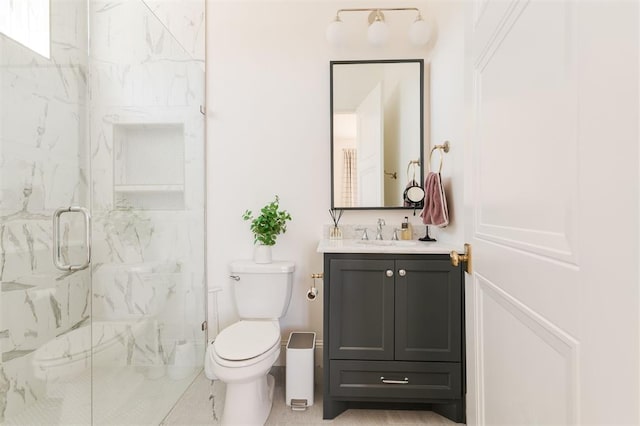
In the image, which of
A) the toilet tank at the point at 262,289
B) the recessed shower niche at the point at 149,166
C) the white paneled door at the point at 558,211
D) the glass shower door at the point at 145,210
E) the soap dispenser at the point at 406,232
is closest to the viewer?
the white paneled door at the point at 558,211

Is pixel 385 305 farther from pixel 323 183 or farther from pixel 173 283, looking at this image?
pixel 173 283

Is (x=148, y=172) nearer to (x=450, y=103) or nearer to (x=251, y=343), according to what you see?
(x=251, y=343)

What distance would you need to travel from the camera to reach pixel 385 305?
5.20ft

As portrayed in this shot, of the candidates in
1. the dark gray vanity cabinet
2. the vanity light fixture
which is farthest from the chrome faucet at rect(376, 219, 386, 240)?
the vanity light fixture

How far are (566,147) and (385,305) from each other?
127 centimetres

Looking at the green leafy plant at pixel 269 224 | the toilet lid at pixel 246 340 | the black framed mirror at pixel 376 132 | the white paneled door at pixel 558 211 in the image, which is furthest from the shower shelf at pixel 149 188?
the white paneled door at pixel 558 211

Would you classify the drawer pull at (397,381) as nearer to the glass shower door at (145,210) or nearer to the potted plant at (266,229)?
the potted plant at (266,229)

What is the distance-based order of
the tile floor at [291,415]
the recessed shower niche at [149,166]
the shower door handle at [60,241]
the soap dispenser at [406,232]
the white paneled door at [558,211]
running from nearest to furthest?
the white paneled door at [558,211] → the shower door handle at [60,241] → the recessed shower niche at [149,166] → the tile floor at [291,415] → the soap dispenser at [406,232]

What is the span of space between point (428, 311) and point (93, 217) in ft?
5.20

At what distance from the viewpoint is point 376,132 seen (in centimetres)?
209

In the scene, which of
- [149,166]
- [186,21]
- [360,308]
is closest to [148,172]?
[149,166]

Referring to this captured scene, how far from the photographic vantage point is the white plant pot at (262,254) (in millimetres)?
1981

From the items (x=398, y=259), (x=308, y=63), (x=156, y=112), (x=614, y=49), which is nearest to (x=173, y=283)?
(x=156, y=112)

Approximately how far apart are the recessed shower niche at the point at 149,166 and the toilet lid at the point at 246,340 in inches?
31.0
